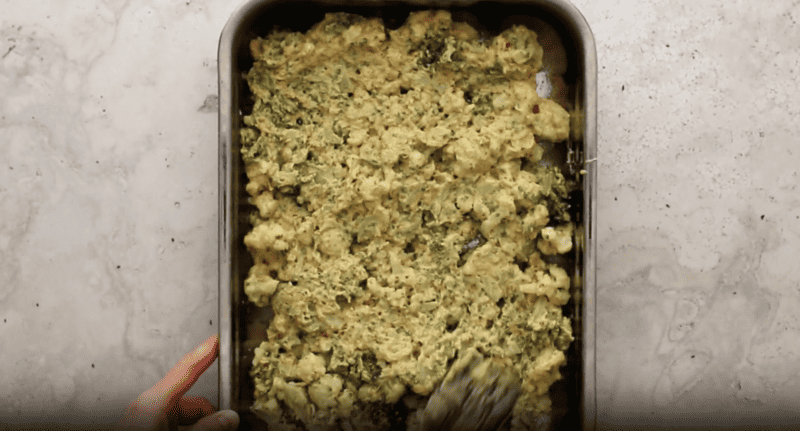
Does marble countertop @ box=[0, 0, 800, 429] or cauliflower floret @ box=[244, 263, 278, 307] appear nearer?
cauliflower floret @ box=[244, 263, 278, 307]

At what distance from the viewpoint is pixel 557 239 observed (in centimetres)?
100

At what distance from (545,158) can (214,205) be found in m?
0.76

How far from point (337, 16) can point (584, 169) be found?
573 millimetres

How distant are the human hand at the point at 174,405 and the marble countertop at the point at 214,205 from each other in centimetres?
18

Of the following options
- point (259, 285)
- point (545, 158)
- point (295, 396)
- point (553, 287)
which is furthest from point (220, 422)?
point (545, 158)

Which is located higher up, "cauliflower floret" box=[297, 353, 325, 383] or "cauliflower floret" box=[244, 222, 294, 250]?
"cauliflower floret" box=[244, 222, 294, 250]

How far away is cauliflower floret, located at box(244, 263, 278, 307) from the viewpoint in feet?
3.25

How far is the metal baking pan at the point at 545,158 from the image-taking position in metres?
0.96

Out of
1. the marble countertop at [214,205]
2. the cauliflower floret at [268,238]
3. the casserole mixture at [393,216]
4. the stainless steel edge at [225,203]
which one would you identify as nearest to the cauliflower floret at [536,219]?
the casserole mixture at [393,216]

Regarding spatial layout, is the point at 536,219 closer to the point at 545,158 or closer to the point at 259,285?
the point at 545,158

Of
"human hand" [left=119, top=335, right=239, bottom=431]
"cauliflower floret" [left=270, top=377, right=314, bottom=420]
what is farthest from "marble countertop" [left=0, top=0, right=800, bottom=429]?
"cauliflower floret" [left=270, top=377, right=314, bottom=420]

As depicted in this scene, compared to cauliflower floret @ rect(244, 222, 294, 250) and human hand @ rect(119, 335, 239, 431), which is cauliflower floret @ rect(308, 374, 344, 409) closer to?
human hand @ rect(119, 335, 239, 431)

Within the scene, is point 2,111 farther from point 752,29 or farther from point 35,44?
point 752,29

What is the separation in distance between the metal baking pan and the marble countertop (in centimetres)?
20
